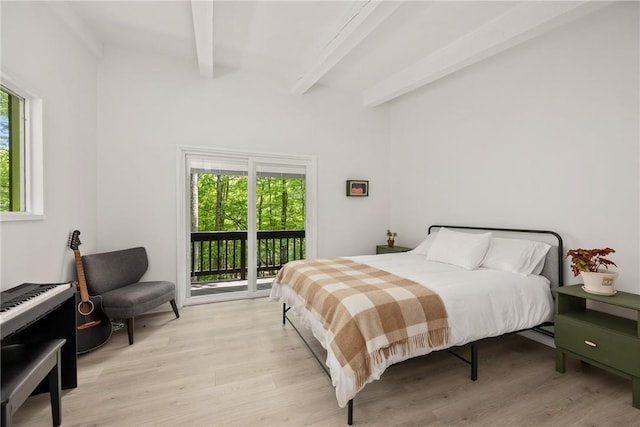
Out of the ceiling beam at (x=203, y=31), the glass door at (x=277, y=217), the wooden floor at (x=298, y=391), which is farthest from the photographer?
the glass door at (x=277, y=217)

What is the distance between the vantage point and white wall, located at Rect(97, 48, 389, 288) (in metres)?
3.22

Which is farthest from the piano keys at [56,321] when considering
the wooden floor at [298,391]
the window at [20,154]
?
the window at [20,154]

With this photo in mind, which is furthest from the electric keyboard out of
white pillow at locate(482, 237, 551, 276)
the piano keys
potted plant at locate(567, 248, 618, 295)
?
potted plant at locate(567, 248, 618, 295)

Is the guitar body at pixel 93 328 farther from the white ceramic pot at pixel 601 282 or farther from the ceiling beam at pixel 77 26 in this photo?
the white ceramic pot at pixel 601 282

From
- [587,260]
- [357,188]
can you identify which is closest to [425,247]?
[357,188]

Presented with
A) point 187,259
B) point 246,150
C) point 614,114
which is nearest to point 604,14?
point 614,114

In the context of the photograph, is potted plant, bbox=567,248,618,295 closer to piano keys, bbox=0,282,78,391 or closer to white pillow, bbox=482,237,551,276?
white pillow, bbox=482,237,551,276

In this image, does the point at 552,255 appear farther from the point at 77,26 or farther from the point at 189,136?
the point at 77,26

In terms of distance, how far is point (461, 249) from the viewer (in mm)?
2811

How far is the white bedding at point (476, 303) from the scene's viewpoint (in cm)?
189

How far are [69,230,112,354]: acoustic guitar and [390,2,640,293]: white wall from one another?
3.88 m

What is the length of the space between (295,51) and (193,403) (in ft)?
11.4

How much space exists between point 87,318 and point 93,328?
10 centimetres

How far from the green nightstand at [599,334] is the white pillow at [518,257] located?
1.05ft
